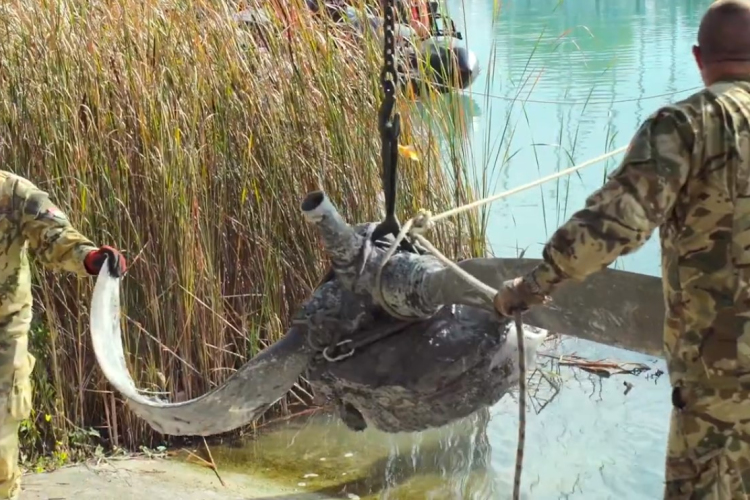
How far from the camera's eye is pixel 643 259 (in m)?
6.75

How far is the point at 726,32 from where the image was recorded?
6.31 ft

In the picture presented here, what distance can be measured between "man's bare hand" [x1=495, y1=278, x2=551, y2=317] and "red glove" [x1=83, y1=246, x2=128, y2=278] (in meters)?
1.21

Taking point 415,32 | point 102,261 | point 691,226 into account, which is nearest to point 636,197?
point 691,226

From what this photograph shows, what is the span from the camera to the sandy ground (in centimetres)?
384

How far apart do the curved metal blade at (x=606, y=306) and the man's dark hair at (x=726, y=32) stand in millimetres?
494

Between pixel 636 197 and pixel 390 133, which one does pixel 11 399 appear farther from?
pixel 636 197

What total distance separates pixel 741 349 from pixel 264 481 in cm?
272

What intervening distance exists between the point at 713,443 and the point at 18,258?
1.98 meters

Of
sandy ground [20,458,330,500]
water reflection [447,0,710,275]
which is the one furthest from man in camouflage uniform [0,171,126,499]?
water reflection [447,0,710,275]

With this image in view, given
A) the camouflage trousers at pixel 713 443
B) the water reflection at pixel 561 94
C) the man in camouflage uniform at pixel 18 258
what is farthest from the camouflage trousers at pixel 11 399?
the water reflection at pixel 561 94

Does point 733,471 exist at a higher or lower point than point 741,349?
lower

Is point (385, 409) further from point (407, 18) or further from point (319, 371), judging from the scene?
point (407, 18)

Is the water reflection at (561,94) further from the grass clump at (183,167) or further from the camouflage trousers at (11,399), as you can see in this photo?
the camouflage trousers at (11,399)

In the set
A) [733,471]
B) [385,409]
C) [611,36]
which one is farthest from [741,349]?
[611,36]
